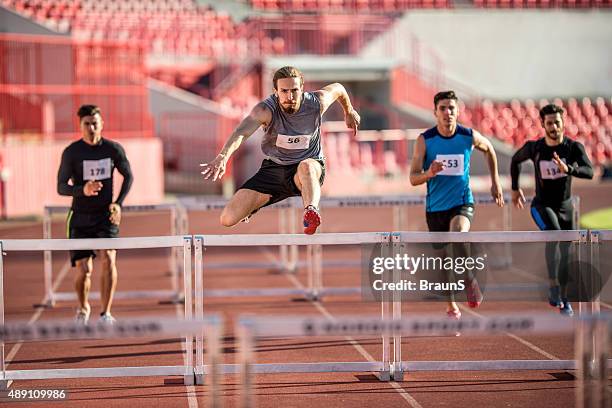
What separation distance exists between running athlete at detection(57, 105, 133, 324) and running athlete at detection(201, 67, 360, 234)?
2001 millimetres

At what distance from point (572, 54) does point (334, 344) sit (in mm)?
32835

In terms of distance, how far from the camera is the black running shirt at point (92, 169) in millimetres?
10188

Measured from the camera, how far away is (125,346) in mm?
9898

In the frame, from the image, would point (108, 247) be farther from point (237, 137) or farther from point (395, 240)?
point (395, 240)

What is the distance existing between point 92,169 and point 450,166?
3243mm

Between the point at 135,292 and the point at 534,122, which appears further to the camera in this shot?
the point at 534,122

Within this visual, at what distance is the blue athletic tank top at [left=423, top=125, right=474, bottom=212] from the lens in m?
9.73

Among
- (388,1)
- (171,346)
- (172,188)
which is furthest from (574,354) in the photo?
(388,1)

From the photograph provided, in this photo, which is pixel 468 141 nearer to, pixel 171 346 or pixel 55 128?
pixel 171 346

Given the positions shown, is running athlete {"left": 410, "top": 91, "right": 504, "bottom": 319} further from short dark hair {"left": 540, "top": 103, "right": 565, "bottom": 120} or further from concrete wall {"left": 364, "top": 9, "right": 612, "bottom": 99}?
concrete wall {"left": 364, "top": 9, "right": 612, "bottom": 99}

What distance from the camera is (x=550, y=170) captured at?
34.8ft

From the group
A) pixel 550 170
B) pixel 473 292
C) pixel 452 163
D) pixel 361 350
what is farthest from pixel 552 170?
pixel 473 292

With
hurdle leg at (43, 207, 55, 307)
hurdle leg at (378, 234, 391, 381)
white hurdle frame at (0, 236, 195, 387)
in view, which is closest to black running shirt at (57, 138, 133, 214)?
white hurdle frame at (0, 236, 195, 387)

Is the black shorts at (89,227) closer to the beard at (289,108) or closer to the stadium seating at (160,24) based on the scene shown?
the beard at (289,108)
